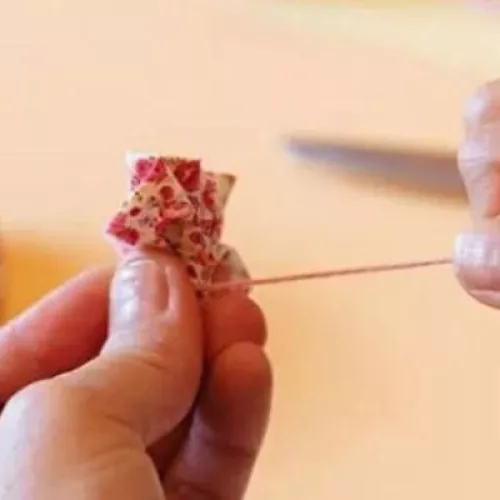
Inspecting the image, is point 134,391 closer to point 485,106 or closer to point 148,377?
point 148,377

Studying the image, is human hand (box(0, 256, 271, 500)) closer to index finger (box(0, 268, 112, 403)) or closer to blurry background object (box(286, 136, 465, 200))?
index finger (box(0, 268, 112, 403))

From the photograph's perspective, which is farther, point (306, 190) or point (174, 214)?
point (306, 190)

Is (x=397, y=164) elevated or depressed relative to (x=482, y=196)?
depressed

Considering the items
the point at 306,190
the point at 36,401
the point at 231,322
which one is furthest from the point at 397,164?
the point at 36,401

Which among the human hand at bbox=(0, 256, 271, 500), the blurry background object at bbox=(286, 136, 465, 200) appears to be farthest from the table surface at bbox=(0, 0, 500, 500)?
the human hand at bbox=(0, 256, 271, 500)

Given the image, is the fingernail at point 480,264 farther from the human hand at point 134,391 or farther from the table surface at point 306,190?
the table surface at point 306,190

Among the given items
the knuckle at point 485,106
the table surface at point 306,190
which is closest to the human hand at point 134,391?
the knuckle at point 485,106
